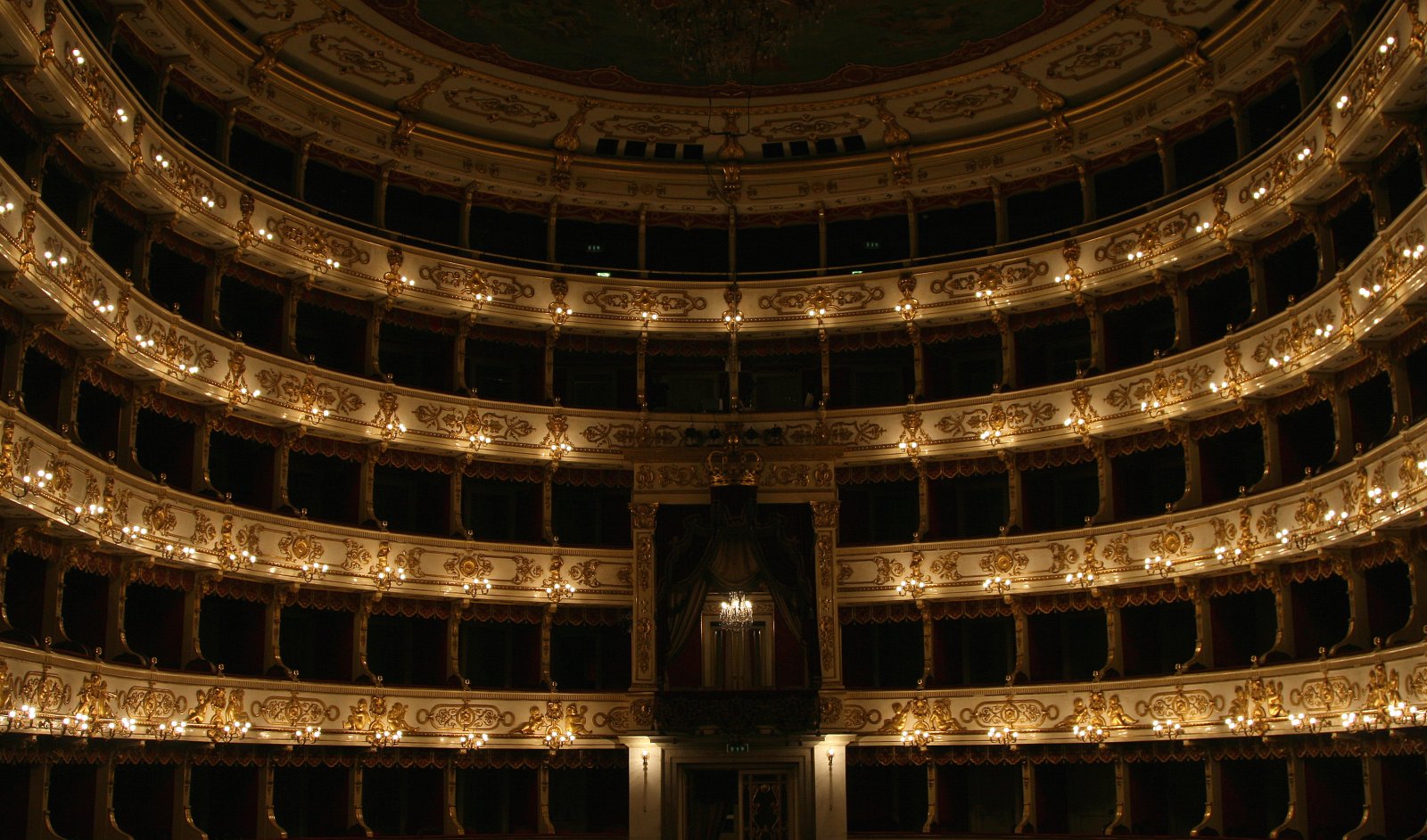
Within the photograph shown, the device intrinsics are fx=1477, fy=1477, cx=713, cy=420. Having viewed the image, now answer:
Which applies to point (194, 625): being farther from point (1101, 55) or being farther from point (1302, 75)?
point (1302, 75)

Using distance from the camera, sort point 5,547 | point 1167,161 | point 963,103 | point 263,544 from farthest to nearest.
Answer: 1. point 963,103
2. point 1167,161
3. point 263,544
4. point 5,547

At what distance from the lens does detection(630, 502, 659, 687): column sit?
38.2 meters

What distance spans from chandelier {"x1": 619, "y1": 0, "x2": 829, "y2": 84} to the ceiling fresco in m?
0.44

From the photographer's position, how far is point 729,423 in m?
39.1

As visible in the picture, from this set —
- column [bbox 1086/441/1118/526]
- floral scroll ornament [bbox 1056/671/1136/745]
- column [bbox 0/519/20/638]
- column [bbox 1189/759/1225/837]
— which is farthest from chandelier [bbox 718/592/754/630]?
column [bbox 0/519/20/638]

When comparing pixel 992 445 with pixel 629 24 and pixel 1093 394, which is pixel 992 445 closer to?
pixel 1093 394

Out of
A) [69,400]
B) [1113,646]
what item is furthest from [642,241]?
[69,400]

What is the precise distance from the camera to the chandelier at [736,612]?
125 feet

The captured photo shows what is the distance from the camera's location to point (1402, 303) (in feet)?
85.4

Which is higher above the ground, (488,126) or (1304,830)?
(488,126)

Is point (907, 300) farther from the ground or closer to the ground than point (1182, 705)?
farther from the ground

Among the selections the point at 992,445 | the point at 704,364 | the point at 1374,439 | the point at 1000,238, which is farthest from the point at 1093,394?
the point at 704,364

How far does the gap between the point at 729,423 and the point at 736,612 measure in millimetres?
4985

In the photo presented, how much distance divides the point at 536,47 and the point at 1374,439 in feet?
70.6
